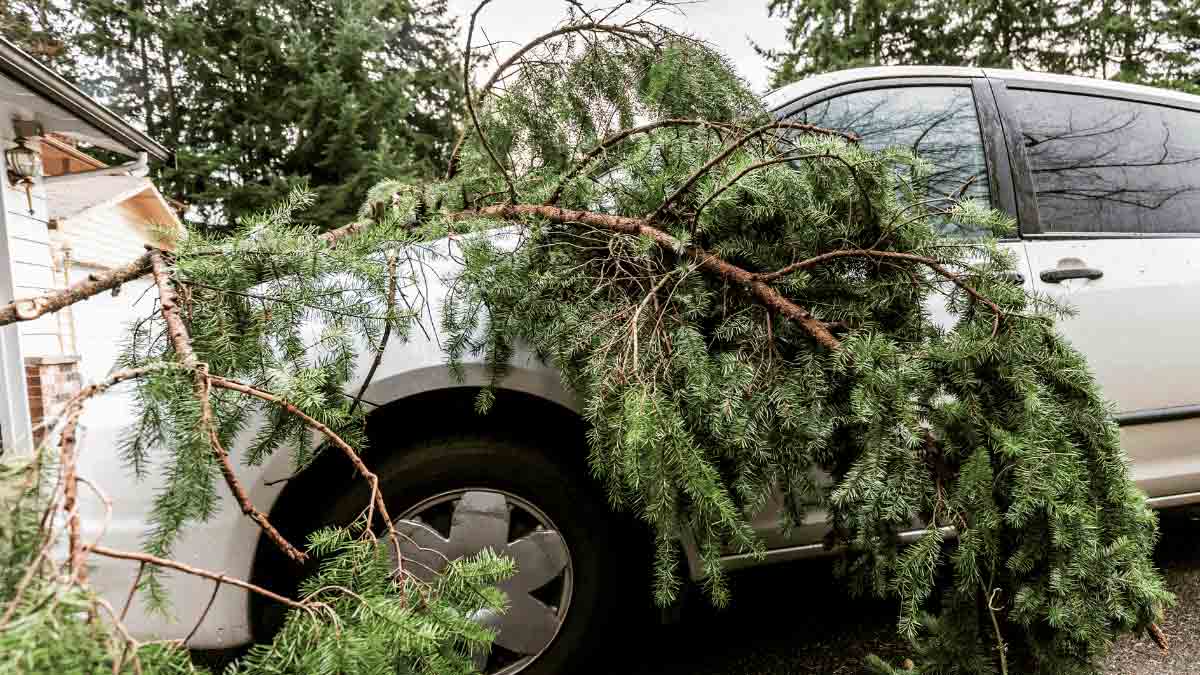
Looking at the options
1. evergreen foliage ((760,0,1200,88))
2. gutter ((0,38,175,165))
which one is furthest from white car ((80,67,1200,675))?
evergreen foliage ((760,0,1200,88))

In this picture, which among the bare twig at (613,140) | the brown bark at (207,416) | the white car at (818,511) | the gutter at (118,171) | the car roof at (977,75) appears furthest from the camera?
the gutter at (118,171)

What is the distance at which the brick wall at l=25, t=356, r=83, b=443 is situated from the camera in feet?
15.8

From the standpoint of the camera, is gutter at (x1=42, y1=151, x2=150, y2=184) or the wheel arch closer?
the wheel arch

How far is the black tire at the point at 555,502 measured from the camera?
163 centimetres

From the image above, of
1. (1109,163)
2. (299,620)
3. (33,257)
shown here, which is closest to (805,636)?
(299,620)

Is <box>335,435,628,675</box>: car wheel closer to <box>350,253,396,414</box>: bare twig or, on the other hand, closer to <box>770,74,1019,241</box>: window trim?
<box>350,253,396,414</box>: bare twig

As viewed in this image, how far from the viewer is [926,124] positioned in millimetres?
2236

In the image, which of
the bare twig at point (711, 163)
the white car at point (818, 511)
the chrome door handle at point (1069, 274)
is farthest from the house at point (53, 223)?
the chrome door handle at point (1069, 274)

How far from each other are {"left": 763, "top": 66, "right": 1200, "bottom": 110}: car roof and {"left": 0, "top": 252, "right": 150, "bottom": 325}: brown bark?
1.87 metres

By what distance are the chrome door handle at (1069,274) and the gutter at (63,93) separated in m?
4.97

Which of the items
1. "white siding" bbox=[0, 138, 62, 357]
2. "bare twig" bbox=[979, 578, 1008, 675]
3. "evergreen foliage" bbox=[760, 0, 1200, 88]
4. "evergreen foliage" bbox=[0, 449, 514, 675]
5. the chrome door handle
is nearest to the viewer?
"evergreen foliage" bbox=[0, 449, 514, 675]

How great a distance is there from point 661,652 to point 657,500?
3.73ft

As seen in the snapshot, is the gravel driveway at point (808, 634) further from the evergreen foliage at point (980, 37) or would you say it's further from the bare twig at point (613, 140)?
the evergreen foliage at point (980, 37)

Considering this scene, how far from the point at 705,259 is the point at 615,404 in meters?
0.44
